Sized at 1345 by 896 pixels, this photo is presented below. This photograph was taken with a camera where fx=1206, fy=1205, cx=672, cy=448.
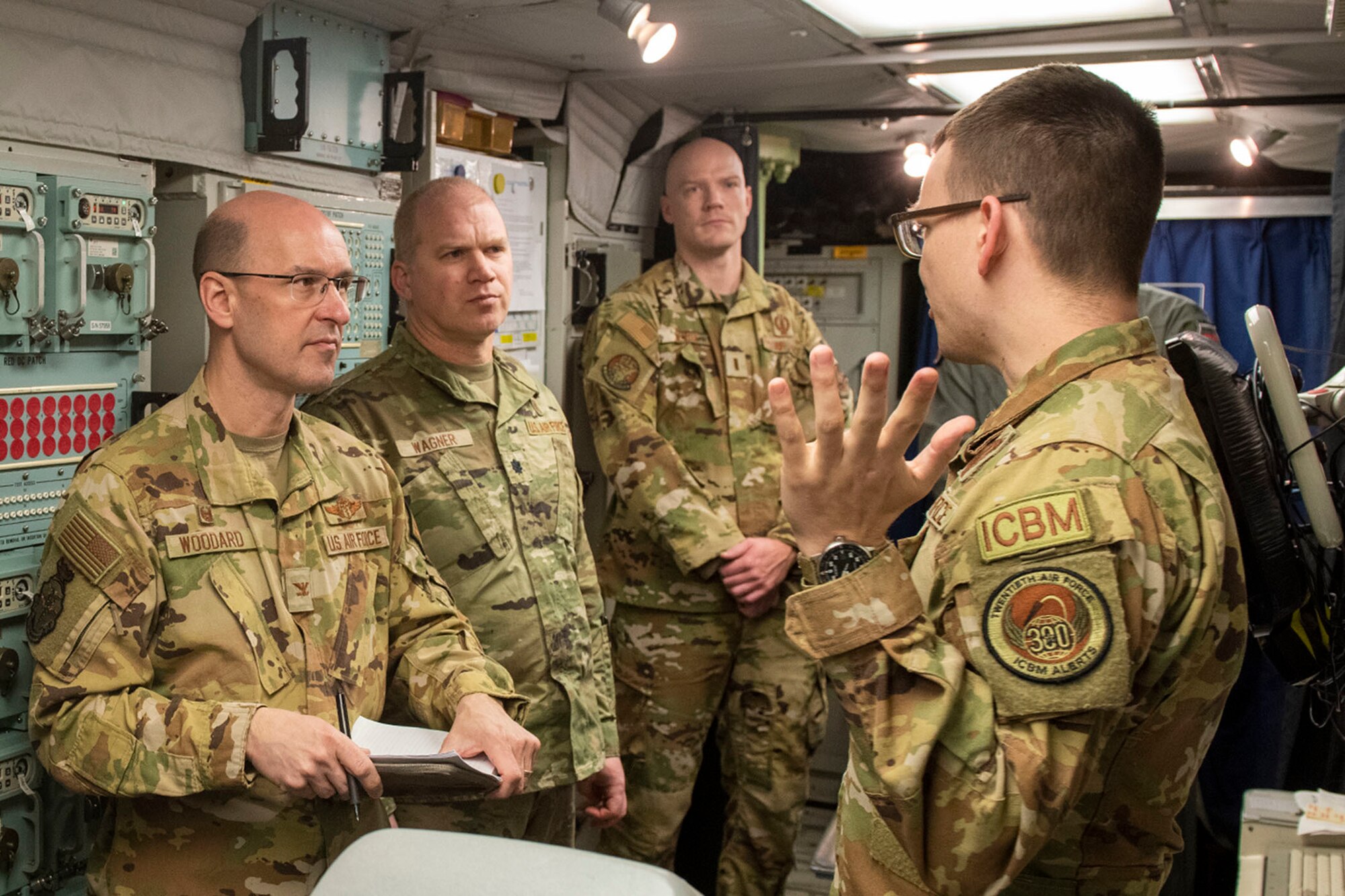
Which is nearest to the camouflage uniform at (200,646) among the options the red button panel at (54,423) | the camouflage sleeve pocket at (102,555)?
the camouflage sleeve pocket at (102,555)

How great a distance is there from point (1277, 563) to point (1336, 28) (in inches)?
58.3

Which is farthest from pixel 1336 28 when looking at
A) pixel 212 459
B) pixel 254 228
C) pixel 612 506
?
pixel 212 459

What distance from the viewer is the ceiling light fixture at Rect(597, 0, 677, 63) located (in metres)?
2.68

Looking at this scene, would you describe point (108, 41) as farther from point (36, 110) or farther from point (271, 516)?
point (271, 516)

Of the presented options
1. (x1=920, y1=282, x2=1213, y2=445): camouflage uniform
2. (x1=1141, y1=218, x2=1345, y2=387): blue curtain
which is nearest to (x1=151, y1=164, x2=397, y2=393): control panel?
(x1=920, y1=282, x2=1213, y2=445): camouflage uniform

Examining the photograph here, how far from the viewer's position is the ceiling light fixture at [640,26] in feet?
8.79

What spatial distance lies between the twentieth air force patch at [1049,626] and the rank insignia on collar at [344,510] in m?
1.26

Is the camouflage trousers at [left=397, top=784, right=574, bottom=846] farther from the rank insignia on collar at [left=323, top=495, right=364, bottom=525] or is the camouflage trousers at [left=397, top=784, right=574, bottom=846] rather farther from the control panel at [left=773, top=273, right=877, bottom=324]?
the control panel at [left=773, top=273, right=877, bottom=324]

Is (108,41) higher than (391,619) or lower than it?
higher

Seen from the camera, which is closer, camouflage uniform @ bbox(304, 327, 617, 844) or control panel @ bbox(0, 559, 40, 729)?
control panel @ bbox(0, 559, 40, 729)

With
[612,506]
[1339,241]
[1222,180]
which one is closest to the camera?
[612,506]

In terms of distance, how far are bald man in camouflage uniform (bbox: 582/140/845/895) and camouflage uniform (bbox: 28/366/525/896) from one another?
1281mm

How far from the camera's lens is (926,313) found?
4.91 meters

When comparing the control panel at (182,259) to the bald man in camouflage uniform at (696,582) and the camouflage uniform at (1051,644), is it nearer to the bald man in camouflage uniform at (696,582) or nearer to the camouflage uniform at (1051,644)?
the bald man in camouflage uniform at (696,582)
